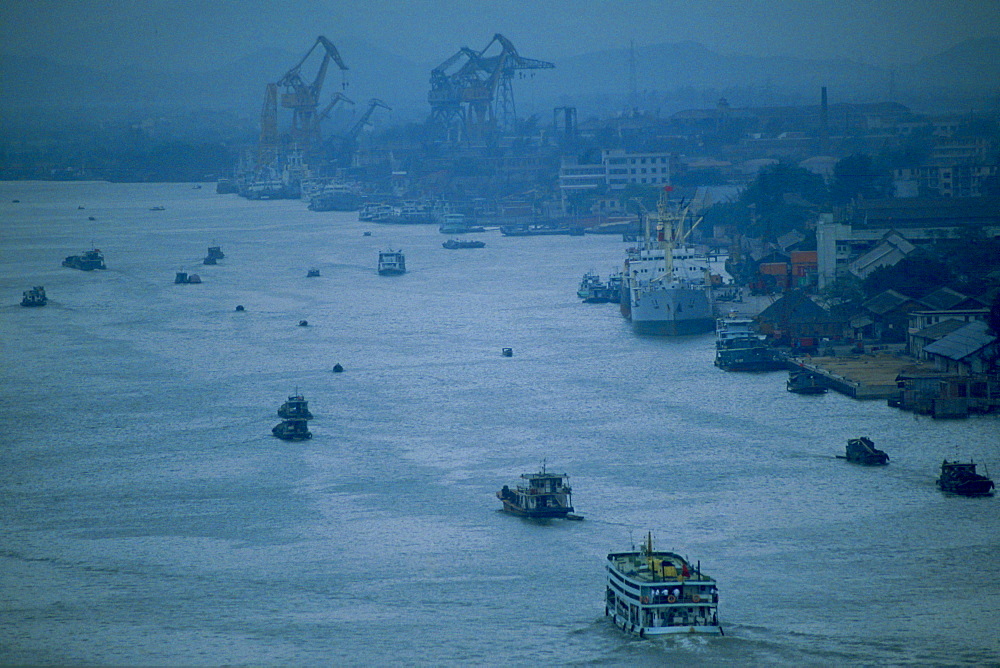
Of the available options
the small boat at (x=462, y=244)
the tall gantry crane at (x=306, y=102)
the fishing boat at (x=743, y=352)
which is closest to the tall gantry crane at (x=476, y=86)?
the tall gantry crane at (x=306, y=102)

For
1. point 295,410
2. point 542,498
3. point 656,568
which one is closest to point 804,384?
point 295,410

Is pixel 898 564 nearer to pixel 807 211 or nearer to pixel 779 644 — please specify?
pixel 779 644

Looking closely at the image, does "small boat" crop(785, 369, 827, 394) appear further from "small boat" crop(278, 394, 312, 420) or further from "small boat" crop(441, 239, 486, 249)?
"small boat" crop(441, 239, 486, 249)

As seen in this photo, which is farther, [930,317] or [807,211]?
[807,211]

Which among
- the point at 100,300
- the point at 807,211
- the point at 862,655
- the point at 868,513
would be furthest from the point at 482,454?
the point at 807,211

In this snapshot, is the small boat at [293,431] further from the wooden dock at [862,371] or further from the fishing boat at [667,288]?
the fishing boat at [667,288]

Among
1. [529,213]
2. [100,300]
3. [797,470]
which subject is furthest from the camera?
[529,213]
